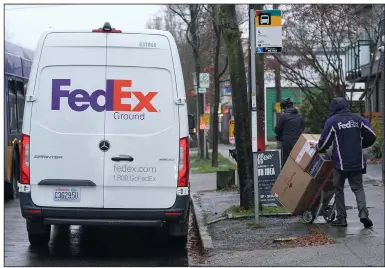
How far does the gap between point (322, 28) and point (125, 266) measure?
1680cm

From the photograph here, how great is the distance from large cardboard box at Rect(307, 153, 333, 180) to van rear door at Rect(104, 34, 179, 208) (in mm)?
2463

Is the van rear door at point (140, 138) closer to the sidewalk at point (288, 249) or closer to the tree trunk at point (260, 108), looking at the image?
the sidewalk at point (288, 249)

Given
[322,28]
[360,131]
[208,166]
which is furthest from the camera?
[208,166]

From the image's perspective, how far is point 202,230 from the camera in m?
9.91

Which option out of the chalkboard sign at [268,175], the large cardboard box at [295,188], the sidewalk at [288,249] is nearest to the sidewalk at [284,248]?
the sidewalk at [288,249]

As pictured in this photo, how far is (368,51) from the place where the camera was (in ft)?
89.9

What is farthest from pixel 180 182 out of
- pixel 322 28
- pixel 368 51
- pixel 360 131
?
pixel 368 51

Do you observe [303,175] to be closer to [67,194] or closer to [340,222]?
[340,222]

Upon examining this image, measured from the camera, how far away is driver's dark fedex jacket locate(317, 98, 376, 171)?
29.9ft

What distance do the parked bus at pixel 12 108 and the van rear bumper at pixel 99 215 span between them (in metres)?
5.98

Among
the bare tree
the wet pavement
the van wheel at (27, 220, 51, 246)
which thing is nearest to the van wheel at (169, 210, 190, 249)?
the wet pavement

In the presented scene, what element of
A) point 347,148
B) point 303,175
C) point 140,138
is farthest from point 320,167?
point 140,138

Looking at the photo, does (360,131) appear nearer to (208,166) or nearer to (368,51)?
(208,166)

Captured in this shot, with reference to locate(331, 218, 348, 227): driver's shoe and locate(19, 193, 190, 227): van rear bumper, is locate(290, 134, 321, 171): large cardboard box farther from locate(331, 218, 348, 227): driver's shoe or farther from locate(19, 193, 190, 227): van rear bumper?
locate(19, 193, 190, 227): van rear bumper
